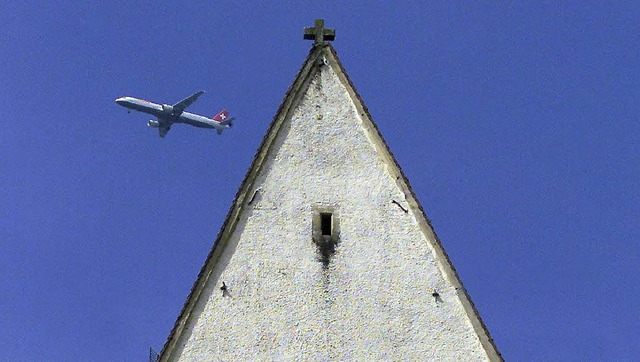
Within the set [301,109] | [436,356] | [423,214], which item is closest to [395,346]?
[436,356]

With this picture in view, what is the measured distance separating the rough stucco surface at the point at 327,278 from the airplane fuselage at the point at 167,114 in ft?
281

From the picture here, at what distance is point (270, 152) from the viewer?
48.9ft

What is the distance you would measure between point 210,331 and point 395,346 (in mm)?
2530

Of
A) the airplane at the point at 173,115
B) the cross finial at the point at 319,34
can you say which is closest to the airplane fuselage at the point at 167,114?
the airplane at the point at 173,115

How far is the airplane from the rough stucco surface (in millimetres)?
82652

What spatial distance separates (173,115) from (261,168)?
8621 centimetres

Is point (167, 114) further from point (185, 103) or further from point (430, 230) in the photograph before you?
point (430, 230)

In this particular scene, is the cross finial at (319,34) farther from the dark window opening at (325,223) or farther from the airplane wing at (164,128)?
the airplane wing at (164,128)

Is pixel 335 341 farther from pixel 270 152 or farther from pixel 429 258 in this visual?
pixel 270 152

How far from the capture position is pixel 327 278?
14.1 meters

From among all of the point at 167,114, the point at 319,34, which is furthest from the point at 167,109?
the point at 319,34

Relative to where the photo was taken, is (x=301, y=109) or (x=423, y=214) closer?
(x=423, y=214)

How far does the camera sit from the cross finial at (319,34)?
15935 millimetres

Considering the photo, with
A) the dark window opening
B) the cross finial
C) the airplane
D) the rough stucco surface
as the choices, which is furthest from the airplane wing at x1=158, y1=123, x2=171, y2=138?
the dark window opening
